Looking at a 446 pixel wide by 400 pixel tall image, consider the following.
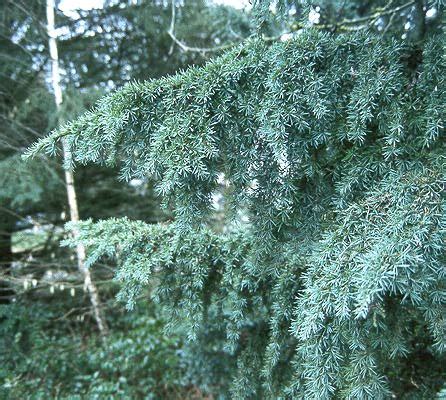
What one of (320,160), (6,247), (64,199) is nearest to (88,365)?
(64,199)

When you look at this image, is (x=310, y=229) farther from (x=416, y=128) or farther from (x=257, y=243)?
(x=416, y=128)

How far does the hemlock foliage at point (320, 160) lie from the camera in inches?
55.8

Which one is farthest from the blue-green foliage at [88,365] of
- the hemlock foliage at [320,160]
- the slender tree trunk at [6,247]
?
the hemlock foliage at [320,160]

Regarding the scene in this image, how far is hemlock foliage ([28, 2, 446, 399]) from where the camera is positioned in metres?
1.42

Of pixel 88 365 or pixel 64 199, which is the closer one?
pixel 88 365

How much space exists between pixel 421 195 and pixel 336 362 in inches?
26.7

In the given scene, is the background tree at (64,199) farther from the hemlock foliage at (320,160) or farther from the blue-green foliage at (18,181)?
the hemlock foliage at (320,160)

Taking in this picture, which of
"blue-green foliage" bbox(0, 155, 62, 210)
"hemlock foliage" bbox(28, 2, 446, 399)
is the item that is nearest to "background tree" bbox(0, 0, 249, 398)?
"blue-green foliage" bbox(0, 155, 62, 210)

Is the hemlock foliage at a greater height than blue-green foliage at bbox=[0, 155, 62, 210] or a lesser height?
lesser

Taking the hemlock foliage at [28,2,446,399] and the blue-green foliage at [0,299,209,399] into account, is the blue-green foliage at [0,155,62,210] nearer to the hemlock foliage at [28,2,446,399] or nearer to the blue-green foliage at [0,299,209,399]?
the blue-green foliage at [0,299,209,399]

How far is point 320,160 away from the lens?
1.78 meters

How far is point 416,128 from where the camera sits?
158 centimetres

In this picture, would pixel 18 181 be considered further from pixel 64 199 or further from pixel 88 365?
pixel 88 365

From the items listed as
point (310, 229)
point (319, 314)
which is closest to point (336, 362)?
point (319, 314)
